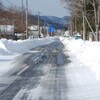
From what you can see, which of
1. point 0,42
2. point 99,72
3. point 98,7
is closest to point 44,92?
point 99,72

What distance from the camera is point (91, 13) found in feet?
217

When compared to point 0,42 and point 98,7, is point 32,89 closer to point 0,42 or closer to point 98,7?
point 0,42

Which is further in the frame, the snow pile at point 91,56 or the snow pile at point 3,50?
the snow pile at point 3,50

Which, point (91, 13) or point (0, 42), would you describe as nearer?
point (0, 42)

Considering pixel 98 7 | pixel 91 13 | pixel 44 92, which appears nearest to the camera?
pixel 44 92

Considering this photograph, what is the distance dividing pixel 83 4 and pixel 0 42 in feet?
86.3

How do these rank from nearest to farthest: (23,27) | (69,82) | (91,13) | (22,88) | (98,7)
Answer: (22,88), (69,82), (98,7), (91,13), (23,27)

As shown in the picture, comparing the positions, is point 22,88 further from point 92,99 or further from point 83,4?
point 83,4

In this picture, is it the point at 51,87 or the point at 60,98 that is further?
the point at 51,87

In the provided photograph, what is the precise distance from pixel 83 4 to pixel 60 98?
48.0 m

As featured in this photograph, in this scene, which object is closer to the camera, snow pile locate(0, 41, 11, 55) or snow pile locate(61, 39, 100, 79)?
snow pile locate(61, 39, 100, 79)

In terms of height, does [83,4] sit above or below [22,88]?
above

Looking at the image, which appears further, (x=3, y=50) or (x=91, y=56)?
(x=3, y=50)

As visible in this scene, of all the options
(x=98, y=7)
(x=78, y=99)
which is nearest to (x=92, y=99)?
(x=78, y=99)
